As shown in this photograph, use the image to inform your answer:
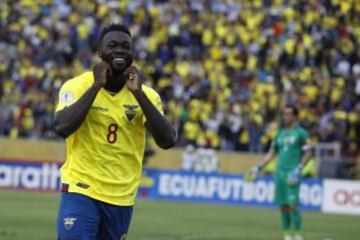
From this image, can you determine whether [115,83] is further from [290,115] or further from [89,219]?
[290,115]

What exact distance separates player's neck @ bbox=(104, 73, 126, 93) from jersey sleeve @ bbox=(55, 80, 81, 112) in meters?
0.21

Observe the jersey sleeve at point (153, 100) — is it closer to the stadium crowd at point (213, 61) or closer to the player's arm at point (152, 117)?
the player's arm at point (152, 117)

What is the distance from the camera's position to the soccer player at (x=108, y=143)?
258 inches

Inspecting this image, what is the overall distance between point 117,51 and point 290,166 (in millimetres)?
10163

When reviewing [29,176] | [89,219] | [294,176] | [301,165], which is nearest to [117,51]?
[89,219]

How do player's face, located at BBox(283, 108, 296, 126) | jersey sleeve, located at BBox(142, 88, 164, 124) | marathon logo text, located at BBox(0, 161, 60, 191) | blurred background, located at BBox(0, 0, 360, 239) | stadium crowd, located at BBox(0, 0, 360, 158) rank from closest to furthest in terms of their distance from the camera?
jersey sleeve, located at BBox(142, 88, 164, 124) → player's face, located at BBox(283, 108, 296, 126) → marathon logo text, located at BBox(0, 161, 60, 191) → blurred background, located at BBox(0, 0, 360, 239) → stadium crowd, located at BBox(0, 0, 360, 158)

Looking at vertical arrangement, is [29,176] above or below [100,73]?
below

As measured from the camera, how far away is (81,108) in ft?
21.0

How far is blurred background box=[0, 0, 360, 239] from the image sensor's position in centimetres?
2878

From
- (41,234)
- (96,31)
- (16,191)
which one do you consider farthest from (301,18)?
(41,234)

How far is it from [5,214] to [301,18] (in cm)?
1647

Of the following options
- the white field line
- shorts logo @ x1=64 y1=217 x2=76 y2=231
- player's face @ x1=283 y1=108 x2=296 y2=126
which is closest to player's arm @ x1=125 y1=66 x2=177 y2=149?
shorts logo @ x1=64 y1=217 x2=76 y2=231

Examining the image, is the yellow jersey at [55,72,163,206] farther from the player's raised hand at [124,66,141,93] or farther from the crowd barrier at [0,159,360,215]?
the crowd barrier at [0,159,360,215]

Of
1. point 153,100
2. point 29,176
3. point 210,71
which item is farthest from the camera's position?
point 210,71
